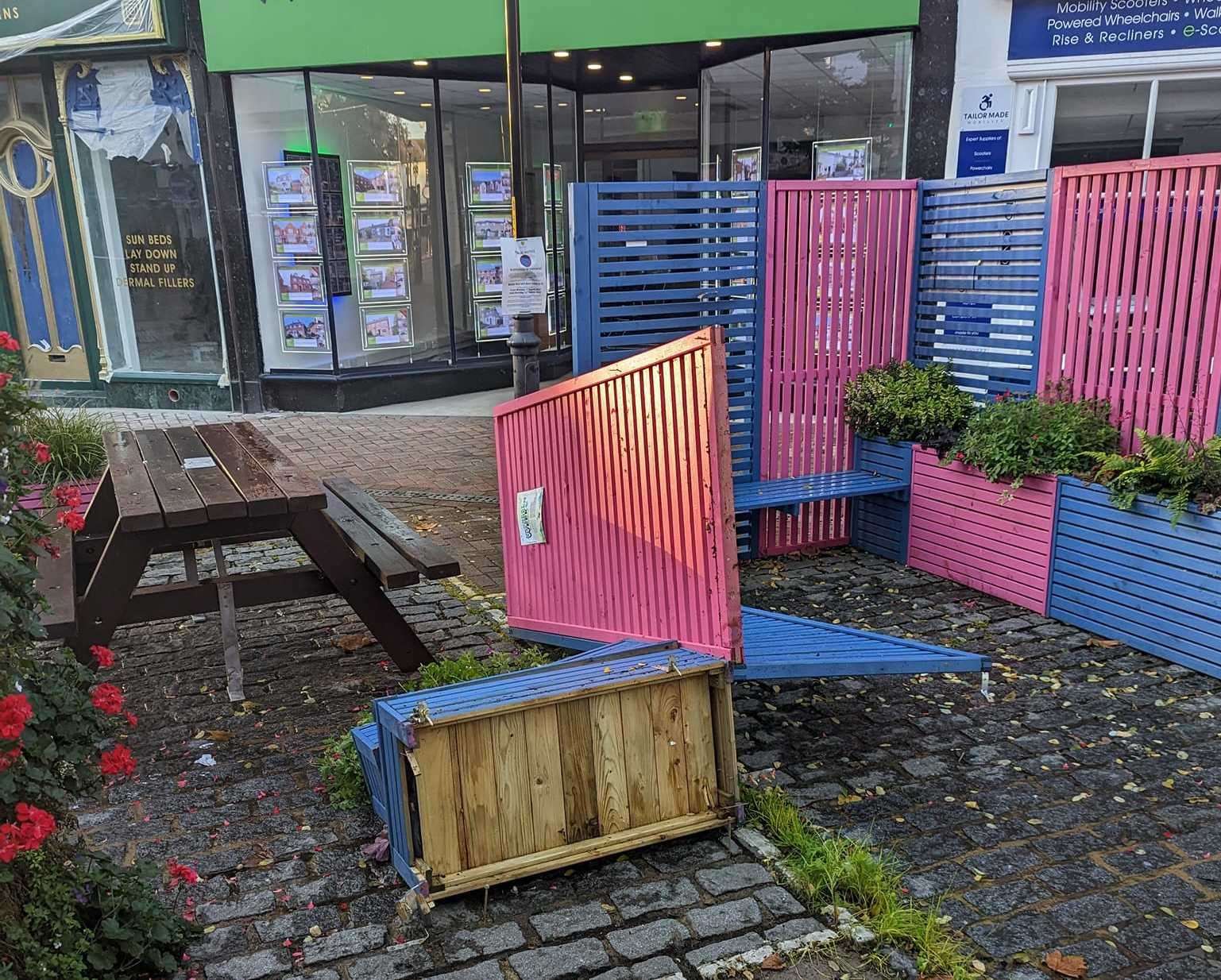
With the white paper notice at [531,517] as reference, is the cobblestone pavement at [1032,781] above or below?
below

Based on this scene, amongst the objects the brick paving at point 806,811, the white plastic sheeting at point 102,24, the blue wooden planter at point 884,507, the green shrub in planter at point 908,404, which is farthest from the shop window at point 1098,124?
the white plastic sheeting at point 102,24

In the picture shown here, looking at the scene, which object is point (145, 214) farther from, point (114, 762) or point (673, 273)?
point (114, 762)

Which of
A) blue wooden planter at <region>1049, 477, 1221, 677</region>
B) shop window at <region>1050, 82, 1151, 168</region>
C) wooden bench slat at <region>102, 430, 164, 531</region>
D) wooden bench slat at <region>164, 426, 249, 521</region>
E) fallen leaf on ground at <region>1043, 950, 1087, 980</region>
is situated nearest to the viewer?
fallen leaf on ground at <region>1043, 950, 1087, 980</region>

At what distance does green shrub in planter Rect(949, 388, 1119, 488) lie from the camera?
524 centimetres

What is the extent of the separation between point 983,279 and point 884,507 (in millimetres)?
1458

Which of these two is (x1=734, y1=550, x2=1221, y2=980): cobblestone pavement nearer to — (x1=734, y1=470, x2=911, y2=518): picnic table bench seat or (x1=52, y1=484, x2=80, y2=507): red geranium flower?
(x1=734, y1=470, x2=911, y2=518): picnic table bench seat

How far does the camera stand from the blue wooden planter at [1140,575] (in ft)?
14.9

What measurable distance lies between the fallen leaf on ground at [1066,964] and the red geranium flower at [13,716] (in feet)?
8.43

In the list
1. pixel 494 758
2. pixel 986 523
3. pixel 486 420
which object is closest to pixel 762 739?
pixel 494 758

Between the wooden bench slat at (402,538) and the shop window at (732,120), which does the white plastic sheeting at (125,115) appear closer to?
the shop window at (732,120)

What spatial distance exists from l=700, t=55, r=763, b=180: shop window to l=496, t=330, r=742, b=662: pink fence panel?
21.7 feet

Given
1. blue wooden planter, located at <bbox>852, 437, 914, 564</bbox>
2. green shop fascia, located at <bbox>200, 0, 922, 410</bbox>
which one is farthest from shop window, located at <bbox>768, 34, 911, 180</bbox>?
blue wooden planter, located at <bbox>852, 437, 914, 564</bbox>

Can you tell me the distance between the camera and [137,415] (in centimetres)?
1145

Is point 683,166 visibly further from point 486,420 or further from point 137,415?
point 137,415
